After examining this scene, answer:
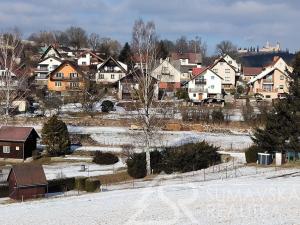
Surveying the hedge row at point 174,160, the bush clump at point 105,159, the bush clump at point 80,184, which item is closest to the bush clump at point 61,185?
the bush clump at point 80,184

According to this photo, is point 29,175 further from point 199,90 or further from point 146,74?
point 199,90

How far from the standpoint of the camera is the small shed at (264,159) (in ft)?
137

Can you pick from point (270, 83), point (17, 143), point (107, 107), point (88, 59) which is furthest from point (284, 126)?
point (88, 59)

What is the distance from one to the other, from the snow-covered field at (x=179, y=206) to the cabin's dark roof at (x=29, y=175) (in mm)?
1936

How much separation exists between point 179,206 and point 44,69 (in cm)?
7693

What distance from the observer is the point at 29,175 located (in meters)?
34.7

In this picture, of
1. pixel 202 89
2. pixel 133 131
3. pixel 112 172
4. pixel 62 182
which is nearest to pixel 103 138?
pixel 133 131

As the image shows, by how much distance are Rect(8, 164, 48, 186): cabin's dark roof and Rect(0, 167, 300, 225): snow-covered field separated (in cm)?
194

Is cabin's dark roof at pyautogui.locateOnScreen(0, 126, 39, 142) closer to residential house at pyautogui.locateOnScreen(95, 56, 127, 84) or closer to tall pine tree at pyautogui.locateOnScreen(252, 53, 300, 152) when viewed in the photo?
tall pine tree at pyautogui.locateOnScreen(252, 53, 300, 152)

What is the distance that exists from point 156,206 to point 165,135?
92.2ft

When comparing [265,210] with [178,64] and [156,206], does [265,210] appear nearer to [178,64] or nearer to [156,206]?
[156,206]

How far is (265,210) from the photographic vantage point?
2773 centimetres

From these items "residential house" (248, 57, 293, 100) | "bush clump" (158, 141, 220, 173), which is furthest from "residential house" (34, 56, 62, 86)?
"bush clump" (158, 141, 220, 173)

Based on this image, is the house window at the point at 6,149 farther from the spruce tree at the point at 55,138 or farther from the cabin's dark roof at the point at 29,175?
the cabin's dark roof at the point at 29,175
